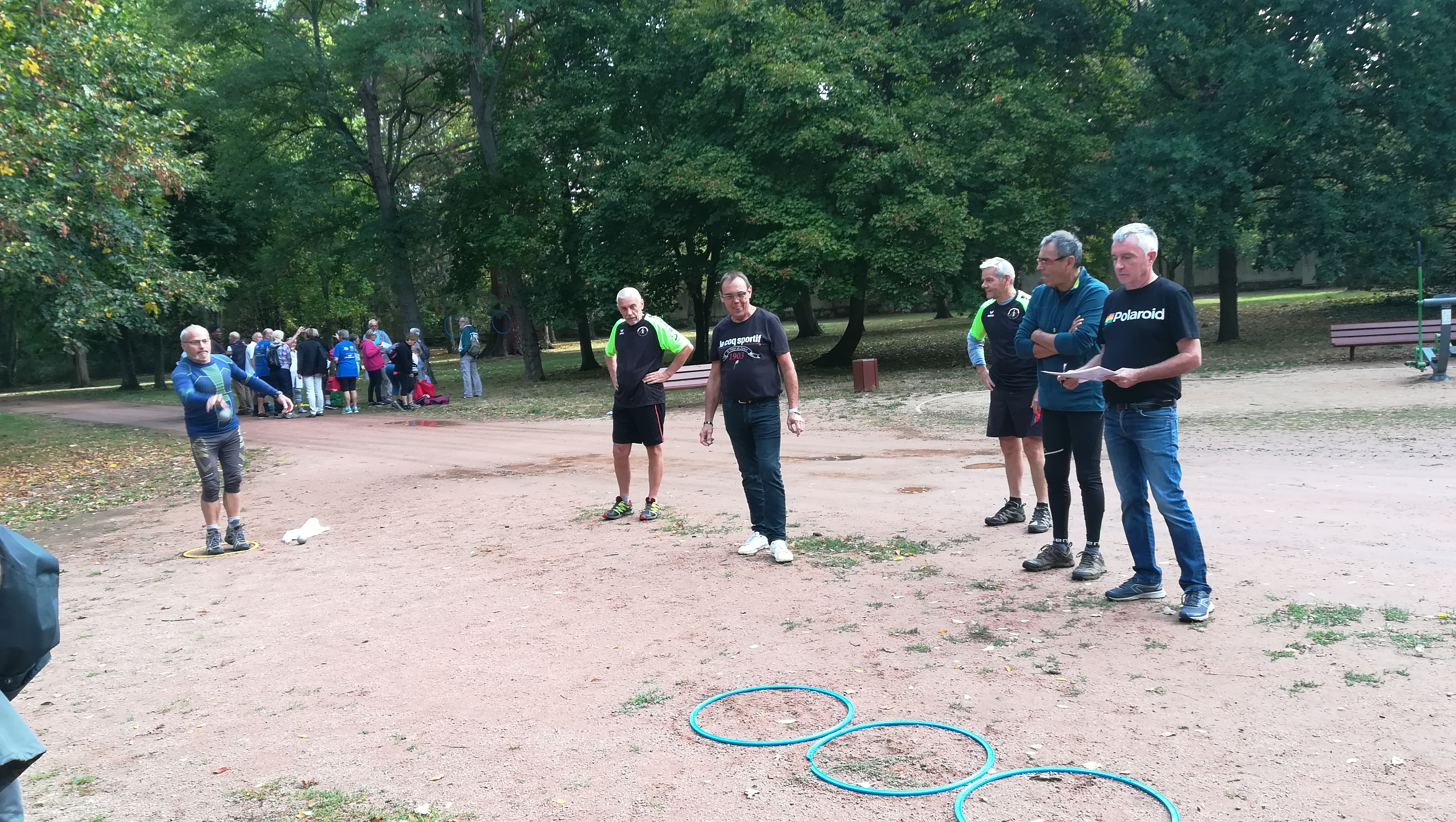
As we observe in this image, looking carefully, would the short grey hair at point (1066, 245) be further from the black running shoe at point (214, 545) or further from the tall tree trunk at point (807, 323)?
the tall tree trunk at point (807, 323)

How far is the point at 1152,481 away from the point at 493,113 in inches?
1064

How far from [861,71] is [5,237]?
1658cm

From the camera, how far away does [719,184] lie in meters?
21.9

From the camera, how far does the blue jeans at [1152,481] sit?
5254 mm

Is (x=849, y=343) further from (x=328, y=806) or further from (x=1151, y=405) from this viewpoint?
(x=328, y=806)

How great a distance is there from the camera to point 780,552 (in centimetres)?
707

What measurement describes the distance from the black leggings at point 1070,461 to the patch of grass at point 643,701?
283 centimetres

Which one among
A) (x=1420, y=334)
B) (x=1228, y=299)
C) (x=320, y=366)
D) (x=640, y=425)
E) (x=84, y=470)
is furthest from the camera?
(x=1228, y=299)

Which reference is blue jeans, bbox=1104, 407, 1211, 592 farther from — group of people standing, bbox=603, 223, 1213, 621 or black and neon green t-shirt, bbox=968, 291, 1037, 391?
black and neon green t-shirt, bbox=968, 291, 1037, 391

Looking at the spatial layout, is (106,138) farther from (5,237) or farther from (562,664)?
(562,664)

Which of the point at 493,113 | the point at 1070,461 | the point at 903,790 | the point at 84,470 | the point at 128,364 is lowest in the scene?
the point at 903,790

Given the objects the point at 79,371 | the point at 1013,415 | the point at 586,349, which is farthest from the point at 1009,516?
the point at 79,371

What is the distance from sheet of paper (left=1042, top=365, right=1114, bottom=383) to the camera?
204 inches

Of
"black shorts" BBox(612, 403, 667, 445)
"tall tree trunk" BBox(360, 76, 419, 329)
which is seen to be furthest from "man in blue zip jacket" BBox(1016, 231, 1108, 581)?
"tall tree trunk" BBox(360, 76, 419, 329)
